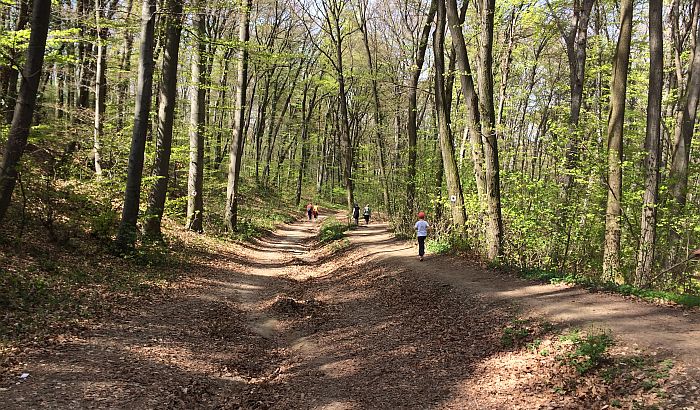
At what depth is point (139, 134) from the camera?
11.5 meters

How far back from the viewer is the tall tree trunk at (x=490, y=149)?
12.6 meters

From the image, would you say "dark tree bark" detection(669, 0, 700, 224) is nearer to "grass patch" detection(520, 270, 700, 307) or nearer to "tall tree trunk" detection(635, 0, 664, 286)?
"tall tree trunk" detection(635, 0, 664, 286)

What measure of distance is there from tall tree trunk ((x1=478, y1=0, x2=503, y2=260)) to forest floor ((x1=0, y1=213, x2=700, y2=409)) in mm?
1473

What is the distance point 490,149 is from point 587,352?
7761 mm

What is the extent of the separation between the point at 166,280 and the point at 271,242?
39.3ft

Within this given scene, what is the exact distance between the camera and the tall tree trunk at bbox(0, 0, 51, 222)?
27.0 feet

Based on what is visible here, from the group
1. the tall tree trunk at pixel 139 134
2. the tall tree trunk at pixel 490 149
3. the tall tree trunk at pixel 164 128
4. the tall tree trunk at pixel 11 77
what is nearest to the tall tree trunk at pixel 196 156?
the tall tree trunk at pixel 164 128

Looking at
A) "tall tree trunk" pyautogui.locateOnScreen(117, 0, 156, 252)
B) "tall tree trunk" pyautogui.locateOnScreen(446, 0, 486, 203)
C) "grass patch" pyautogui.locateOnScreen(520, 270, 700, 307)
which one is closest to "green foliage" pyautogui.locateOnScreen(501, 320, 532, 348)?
"grass patch" pyautogui.locateOnScreen(520, 270, 700, 307)

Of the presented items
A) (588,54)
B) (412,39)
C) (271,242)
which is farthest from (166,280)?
(588,54)

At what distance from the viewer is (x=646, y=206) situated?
37.3 feet

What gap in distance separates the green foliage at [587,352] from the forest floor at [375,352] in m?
0.03

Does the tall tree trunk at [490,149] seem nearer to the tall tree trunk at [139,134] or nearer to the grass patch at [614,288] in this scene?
the grass patch at [614,288]

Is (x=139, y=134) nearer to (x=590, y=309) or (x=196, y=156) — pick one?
(x=196, y=156)

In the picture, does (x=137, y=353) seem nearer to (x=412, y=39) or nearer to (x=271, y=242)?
(x=271, y=242)
